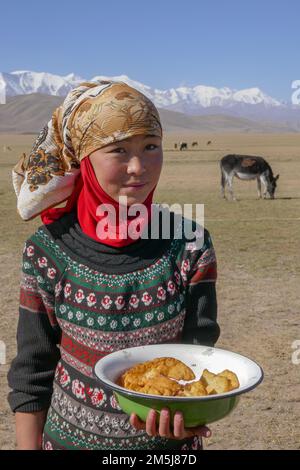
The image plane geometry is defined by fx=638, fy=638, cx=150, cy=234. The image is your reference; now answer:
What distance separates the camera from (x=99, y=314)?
69.6 inches

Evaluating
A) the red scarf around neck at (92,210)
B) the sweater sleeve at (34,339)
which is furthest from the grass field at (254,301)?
the red scarf around neck at (92,210)

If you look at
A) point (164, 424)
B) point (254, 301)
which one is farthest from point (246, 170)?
point (164, 424)

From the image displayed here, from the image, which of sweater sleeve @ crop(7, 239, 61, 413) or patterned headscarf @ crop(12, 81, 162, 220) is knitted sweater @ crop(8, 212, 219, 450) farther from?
patterned headscarf @ crop(12, 81, 162, 220)

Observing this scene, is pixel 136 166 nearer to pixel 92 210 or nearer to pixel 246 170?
pixel 92 210

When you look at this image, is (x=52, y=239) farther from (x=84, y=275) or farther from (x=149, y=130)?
(x=149, y=130)

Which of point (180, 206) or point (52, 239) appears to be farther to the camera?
point (180, 206)

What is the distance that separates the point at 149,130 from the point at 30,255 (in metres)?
0.50

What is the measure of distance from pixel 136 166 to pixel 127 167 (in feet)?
0.10

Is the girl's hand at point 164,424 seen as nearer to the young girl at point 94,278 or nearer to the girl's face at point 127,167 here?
the young girl at point 94,278

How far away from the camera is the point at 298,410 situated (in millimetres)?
4602

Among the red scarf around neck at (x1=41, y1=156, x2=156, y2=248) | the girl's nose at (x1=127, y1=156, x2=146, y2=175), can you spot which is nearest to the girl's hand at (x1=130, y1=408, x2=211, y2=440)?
the red scarf around neck at (x1=41, y1=156, x2=156, y2=248)

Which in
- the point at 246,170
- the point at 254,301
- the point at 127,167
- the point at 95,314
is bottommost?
the point at 254,301

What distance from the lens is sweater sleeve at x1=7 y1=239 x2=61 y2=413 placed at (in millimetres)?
1833

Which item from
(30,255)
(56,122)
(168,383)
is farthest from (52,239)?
(168,383)
